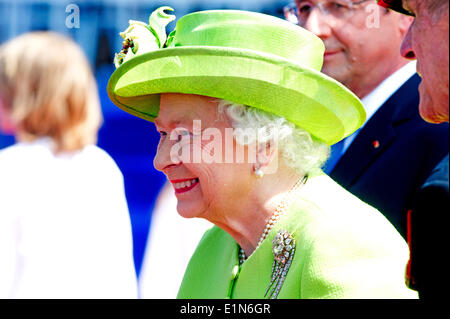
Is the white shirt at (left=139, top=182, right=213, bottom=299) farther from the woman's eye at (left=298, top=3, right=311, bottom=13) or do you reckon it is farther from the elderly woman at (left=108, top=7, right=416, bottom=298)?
the elderly woman at (left=108, top=7, right=416, bottom=298)

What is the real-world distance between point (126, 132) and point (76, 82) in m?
2.26

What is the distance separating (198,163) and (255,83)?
42 cm

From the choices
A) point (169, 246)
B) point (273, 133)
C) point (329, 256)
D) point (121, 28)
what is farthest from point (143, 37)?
point (121, 28)

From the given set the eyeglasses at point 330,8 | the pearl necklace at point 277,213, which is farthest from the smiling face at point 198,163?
the eyeglasses at point 330,8

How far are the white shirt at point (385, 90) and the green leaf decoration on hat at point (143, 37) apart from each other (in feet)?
4.25

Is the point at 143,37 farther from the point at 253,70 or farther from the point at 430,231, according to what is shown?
the point at 430,231

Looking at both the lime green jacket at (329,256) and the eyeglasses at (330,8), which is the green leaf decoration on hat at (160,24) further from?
the eyeglasses at (330,8)

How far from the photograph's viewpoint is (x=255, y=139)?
276 centimetres

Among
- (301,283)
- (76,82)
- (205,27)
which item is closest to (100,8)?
(76,82)

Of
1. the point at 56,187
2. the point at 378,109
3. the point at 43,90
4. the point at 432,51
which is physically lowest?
the point at 56,187

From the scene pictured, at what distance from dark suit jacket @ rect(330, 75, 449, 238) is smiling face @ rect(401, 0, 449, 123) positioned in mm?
1418

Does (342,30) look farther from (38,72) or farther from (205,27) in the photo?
(38,72)

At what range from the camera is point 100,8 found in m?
6.58

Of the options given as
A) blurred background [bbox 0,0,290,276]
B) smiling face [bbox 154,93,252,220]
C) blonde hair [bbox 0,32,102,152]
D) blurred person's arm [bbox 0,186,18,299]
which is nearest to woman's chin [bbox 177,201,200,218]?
smiling face [bbox 154,93,252,220]
